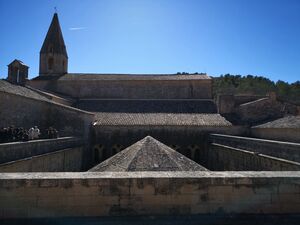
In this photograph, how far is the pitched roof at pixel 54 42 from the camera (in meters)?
36.9

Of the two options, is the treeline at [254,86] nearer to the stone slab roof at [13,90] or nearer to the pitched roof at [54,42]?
the pitched roof at [54,42]

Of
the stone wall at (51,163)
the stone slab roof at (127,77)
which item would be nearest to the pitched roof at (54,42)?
the stone slab roof at (127,77)

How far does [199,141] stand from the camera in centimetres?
2523

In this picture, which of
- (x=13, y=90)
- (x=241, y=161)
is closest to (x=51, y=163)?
(x=13, y=90)

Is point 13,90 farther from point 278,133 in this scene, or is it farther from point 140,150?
point 278,133

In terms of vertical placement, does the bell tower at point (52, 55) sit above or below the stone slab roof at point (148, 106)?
above

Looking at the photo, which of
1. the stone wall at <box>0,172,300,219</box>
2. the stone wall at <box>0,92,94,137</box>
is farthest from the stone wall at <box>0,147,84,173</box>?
the stone wall at <box>0,172,300,219</box>

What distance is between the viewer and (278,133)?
21453mm

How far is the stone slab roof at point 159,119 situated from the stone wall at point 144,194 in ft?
66.7

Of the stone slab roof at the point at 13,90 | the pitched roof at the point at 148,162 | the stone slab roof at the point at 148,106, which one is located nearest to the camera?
the pitched roof at the point at 148,162

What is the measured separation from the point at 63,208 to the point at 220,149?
17.9 m

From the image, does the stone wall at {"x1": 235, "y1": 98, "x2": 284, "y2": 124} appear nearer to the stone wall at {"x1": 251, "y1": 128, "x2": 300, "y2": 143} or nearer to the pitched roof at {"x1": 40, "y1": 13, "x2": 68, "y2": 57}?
the stone wall at {"x1": 251, "y1": 128, "x2": 300, "y2": 143}

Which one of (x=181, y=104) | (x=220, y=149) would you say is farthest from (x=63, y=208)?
(x=181, y=104)

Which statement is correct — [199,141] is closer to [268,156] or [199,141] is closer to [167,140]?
[167,140]
